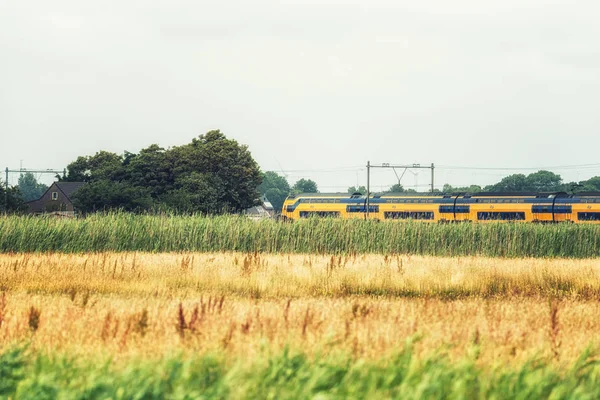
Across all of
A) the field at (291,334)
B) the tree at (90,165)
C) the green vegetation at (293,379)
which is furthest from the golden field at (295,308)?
the tree at (90,165)

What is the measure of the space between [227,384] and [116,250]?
28.0 metres

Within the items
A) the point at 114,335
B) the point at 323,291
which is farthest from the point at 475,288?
the point at 114,335

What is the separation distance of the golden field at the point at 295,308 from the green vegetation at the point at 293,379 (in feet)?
1.48

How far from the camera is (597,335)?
12758mm

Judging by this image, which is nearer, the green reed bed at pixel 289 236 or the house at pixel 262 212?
the green reed bed at pixel 289 236

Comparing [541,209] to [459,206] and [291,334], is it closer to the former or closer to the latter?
[459,206]

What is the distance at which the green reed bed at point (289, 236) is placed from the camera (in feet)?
114

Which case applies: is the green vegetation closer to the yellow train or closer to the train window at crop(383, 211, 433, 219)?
the yellow train

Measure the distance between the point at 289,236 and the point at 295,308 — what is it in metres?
23.3

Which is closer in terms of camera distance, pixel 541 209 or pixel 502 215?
A: pixel 541 209

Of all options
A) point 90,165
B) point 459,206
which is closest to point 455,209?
point 459,206

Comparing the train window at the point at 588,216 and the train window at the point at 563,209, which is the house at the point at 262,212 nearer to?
the train window at the point at 563,209

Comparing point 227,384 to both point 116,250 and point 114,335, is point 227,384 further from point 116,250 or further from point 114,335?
point 116,250

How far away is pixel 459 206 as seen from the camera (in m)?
64.8
